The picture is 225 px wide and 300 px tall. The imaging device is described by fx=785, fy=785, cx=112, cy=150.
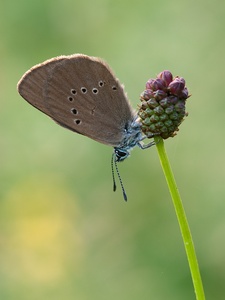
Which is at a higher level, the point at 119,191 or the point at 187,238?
the point at 119,191

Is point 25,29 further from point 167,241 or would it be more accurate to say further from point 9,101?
point 167,241

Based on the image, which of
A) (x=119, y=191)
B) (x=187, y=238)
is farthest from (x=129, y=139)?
(x=119, y=191)

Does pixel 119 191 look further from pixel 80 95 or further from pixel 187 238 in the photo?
pixel 187 238

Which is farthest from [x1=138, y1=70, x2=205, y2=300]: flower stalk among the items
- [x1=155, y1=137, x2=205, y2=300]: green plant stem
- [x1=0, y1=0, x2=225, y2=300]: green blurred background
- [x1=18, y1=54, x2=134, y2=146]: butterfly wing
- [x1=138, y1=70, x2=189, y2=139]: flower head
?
[x1=0, y1=0, x2=225, y2=300]: green blurred background

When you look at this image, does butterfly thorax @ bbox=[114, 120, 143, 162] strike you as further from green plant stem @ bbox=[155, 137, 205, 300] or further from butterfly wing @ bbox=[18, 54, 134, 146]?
green plant stem @ bbox=[155, 137, 205, 300]

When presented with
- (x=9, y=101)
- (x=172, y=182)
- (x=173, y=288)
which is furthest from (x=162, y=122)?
(x=9, y=101)

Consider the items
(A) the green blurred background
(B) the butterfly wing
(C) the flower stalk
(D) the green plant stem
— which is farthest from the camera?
(A) the green blurred background

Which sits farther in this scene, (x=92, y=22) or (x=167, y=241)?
(x=92, y=22)
